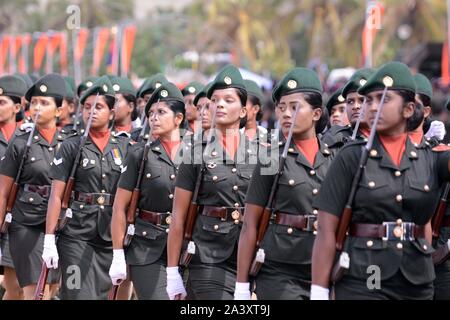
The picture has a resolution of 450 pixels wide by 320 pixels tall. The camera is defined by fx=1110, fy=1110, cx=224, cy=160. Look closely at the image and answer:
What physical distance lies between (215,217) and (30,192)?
282 cm

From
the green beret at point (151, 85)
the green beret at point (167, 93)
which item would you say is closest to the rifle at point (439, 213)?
the green beret at point (167, 93)

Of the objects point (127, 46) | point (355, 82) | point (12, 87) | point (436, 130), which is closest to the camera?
point (355, 82)

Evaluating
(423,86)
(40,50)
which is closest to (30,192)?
(423,86)

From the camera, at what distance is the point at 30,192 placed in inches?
397

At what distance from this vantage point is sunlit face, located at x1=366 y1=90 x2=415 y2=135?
604 centimetres

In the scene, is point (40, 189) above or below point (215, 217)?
above

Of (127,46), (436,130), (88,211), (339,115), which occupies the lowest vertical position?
(88,211)

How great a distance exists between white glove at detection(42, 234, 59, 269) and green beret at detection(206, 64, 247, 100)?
6.64 feet

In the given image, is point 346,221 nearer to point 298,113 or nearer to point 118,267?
point 298,113

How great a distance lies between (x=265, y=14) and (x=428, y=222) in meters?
36.6

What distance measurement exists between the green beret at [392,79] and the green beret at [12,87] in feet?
19.4

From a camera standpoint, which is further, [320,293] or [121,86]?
[121,86]

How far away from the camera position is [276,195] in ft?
22.8

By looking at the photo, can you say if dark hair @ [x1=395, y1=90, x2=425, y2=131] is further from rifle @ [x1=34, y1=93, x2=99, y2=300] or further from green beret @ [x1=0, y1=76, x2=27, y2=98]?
green beret @ [x1=0, y1=76, x2=27, y2=98]
